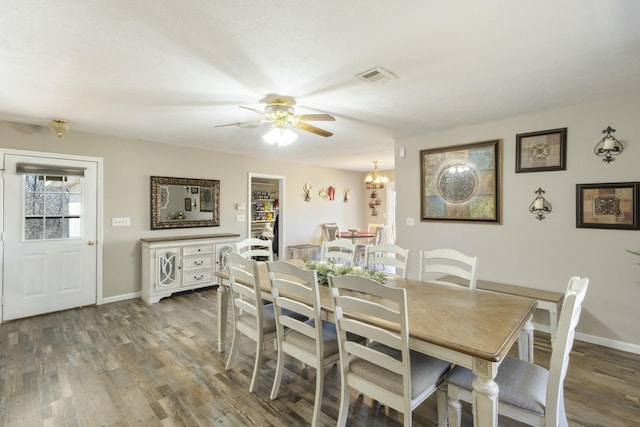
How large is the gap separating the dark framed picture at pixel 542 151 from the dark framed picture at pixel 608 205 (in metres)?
0.33

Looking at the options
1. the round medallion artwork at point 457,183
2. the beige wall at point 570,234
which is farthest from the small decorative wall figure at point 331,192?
the beige wall at point 570,234

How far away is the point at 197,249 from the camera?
15.5ft

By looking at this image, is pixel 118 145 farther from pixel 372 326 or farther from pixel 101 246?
pixel 372 326

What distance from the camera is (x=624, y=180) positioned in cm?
284

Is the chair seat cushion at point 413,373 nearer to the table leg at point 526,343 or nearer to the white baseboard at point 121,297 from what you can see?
the table leg at point 526,343

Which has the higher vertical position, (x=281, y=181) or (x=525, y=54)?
(x=525, y=54)

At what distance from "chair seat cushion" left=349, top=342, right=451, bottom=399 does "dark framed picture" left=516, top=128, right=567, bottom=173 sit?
2.60m

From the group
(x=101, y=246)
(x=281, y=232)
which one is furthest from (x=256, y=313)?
(x=281, y=232)

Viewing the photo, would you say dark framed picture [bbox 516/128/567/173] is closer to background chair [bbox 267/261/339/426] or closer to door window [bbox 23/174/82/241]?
background chair [bbox 267/261/339/426]

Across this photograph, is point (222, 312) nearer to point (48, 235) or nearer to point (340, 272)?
point (340, 272)

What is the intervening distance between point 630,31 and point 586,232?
1958mm

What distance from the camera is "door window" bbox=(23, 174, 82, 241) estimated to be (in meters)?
3.71

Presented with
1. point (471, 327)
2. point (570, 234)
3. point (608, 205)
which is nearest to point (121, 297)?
point (471, 327)

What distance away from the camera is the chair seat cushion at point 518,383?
1404 mm
